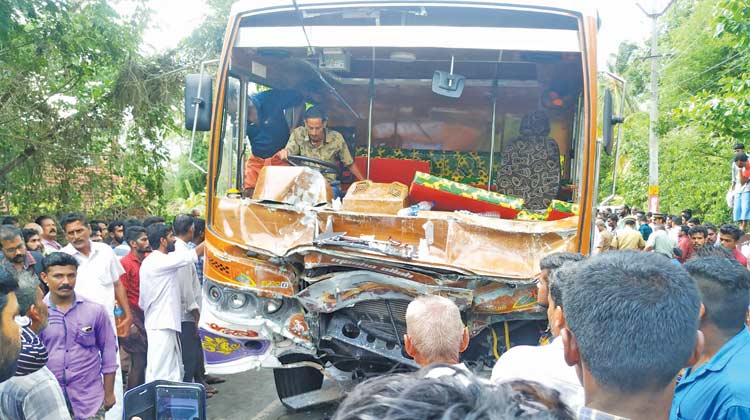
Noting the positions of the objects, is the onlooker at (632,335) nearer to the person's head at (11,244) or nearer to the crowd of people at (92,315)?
the crowd of people at (92,315)

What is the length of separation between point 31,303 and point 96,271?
2.16 metres

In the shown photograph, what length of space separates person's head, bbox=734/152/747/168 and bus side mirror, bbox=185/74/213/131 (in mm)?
7210

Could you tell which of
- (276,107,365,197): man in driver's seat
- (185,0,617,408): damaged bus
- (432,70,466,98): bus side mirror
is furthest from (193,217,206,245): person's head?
(432,70,466,98): bus side mirror

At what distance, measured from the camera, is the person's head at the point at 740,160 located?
28.0 ft

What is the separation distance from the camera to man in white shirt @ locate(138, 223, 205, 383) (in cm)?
484

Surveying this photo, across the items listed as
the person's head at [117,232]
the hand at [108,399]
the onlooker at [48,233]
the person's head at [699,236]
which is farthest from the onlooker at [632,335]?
the person's head at [699,236]

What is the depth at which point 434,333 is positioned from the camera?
2.64 metres

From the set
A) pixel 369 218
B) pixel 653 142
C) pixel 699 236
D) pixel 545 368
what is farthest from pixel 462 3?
pixel 653 142

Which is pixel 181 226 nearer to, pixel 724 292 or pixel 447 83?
pixel 447 83

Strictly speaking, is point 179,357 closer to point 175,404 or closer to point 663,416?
point 175,404

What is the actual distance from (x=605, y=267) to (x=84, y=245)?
173 inches

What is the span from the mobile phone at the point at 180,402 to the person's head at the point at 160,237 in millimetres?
2515

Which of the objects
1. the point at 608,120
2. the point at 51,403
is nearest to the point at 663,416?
the point at 51,403

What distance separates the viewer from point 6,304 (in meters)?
2.07
